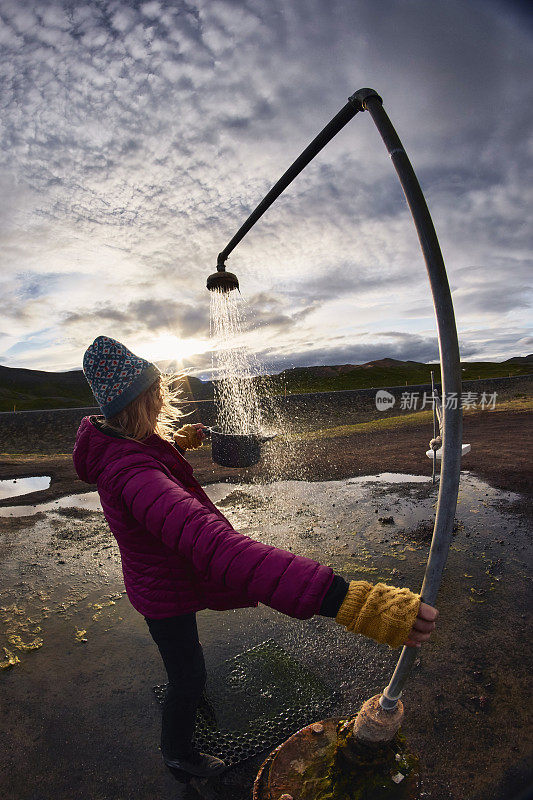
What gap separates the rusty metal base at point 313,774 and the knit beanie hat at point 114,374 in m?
2.24

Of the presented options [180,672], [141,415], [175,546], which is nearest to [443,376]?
[175,546]

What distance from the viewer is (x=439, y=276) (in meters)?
1.67

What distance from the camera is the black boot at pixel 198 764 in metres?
2.39

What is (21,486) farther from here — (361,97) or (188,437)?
(361,97)

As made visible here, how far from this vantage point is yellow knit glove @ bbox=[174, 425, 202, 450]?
11.4 ft

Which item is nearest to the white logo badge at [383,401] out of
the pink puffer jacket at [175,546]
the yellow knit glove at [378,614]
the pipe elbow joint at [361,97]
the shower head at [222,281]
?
the shower head at [222,281]

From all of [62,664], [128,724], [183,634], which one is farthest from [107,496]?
[62,664]

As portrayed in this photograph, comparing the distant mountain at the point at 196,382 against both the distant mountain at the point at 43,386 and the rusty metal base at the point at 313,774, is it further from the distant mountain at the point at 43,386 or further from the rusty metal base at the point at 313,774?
the rusty metal base at the point at 313,774

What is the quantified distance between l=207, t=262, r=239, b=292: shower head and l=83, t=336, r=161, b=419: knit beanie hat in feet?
6.29

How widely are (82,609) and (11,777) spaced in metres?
1.83

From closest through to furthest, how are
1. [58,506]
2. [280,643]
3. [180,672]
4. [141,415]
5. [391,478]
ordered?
[141,415] < [180,672] < [280,643] < [58,506] < [391,478]

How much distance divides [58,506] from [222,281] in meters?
6.56

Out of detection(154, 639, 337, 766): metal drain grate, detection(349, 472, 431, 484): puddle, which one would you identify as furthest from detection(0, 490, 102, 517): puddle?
detection(349, 472, 431, 484): puddle

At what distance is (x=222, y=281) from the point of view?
3.77m
